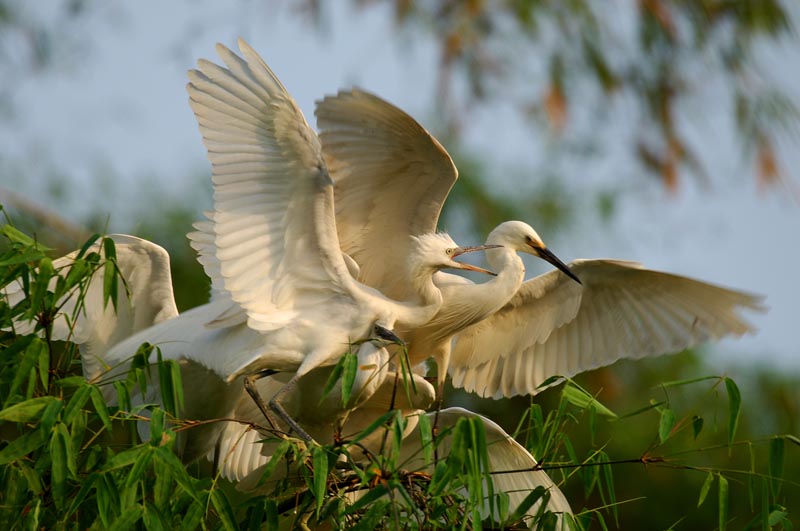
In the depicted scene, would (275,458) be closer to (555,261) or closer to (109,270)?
(109,270)

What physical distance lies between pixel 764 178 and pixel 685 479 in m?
1.84

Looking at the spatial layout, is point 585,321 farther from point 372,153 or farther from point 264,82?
point 264,82

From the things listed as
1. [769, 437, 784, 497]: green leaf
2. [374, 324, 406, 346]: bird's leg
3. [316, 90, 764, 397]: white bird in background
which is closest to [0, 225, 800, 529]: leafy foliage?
[769, 437, 784, 497]: green leaf

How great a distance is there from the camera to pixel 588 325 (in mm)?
3482

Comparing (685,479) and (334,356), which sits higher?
(334,356)

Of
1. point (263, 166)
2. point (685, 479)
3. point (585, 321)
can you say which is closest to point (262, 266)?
point (263, 166)

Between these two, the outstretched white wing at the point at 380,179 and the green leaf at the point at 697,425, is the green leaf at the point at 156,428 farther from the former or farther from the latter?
the outstretched white wing at the point at 380,179

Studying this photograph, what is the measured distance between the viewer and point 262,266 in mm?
2631

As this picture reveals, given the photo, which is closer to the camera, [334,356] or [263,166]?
[263,166]

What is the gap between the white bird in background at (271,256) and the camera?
2.43m

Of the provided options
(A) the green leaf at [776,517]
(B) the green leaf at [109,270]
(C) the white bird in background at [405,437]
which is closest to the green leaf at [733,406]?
(A) the green leaf at [776,517]

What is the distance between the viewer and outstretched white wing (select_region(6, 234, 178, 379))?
3.05m

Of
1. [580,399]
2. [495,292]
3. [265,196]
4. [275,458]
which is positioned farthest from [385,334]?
[275,458]

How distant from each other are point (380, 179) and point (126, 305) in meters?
0.80
